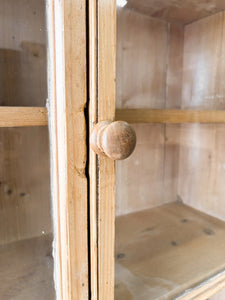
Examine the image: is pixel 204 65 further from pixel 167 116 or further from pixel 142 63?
pixel 167 116

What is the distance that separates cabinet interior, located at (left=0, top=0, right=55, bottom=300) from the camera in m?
0.37

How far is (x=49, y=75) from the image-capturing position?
33cm

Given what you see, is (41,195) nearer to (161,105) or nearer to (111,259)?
(111,259)

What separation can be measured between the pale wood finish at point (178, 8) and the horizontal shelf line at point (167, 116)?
0.28 meters

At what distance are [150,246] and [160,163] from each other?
0.99 feet

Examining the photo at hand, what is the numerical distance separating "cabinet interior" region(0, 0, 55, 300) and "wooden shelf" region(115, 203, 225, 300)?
144mm

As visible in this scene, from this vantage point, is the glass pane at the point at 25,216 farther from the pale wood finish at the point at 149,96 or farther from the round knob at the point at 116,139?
the pale wood finish at the point at 149,96

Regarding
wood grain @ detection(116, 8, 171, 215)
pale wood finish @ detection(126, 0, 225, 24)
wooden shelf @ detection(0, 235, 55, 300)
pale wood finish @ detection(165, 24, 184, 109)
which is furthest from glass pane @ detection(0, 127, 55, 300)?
pale wood finish @ detection(165, 24, 184, 109)

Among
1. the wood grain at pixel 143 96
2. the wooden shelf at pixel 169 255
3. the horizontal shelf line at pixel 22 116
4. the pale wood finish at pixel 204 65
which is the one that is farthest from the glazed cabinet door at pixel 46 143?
the pale wood finish at pixel 204 65

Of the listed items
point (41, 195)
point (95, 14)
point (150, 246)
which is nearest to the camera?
point (95, 14)

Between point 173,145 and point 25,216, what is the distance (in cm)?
53

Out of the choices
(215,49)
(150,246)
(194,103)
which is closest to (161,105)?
(194,103)

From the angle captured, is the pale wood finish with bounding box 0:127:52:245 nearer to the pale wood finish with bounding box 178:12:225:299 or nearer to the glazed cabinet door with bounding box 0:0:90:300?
the glazed cabinet door with bounding box 0:0:90:300

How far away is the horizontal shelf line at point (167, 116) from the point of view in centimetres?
38
